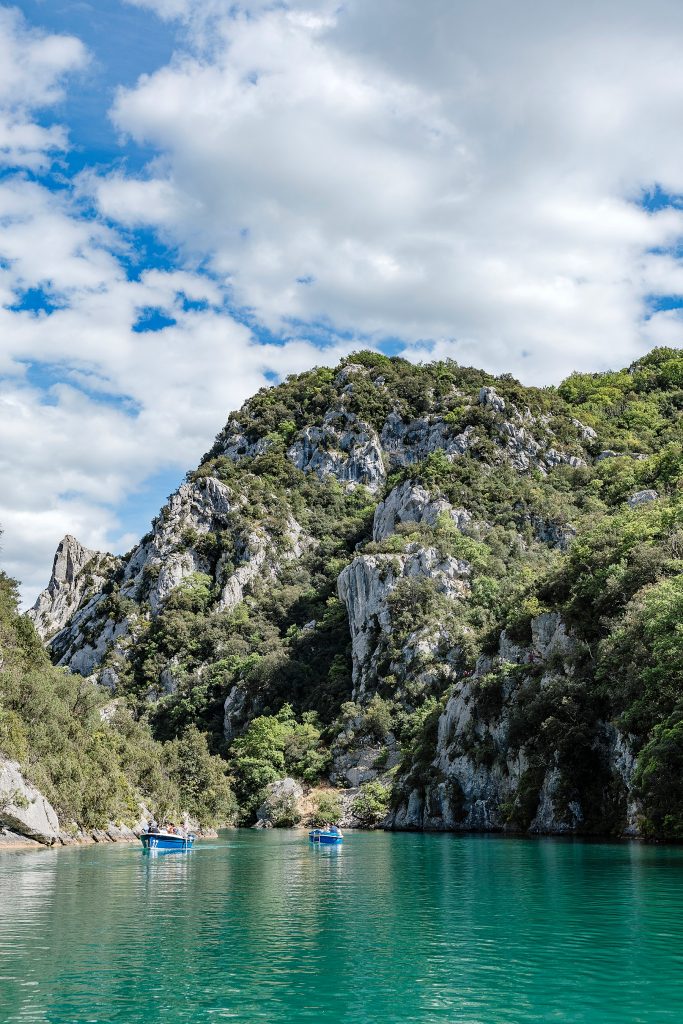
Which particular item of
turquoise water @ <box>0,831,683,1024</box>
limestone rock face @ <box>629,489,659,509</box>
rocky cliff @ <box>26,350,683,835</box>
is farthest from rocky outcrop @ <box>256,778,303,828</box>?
turquoise water @ <box>0,831,683,1024</box>

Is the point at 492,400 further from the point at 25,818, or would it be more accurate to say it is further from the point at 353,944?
the point at 353,944

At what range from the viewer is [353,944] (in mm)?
21234

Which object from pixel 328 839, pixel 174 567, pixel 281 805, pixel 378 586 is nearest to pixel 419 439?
pixel 174 567

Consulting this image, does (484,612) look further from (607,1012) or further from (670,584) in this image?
(607,1012)

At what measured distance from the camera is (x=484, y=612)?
11581cm

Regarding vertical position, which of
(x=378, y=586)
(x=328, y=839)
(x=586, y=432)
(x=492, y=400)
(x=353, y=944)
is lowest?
(x=328, y=839)

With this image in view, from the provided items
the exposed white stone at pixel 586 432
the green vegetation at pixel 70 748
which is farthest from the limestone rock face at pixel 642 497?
the green vegetation at pixel 70 748

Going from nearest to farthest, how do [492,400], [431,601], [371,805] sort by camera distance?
[371,805], [431,601], [492,400]

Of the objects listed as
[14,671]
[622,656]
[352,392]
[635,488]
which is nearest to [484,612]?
[635,488]

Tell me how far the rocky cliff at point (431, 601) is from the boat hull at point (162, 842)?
27.3 meters

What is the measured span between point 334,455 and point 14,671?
125 m

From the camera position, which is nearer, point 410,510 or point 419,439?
point 410,510

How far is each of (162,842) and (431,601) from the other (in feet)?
227

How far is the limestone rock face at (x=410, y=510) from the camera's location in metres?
137
